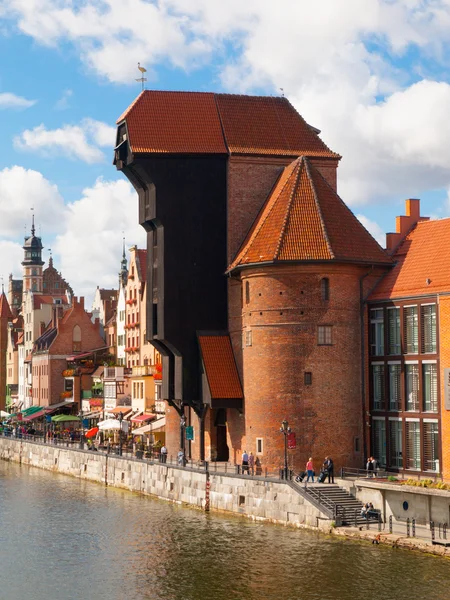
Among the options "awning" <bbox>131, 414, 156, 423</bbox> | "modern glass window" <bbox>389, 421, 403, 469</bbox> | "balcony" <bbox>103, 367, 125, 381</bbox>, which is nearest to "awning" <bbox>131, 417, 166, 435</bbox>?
"awning" <bbox>131, 414, 156, 423</bbox>

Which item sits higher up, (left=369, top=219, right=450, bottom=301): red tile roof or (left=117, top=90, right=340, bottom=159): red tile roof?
(left=117, top=90, right=340, bottom=159): red tile roof

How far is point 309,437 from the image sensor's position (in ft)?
176

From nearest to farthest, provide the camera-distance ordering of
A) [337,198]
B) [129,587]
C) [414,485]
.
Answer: [129,587] → [414,485] → [337,198]

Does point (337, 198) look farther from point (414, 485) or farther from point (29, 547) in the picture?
point (29, 547)

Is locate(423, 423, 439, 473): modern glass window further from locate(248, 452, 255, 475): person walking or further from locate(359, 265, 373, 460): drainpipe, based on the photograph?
locate(248, 452, 255, 475): person walking

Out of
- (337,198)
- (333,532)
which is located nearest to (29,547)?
(333,532)

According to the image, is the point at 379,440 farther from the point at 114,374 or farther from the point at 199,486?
the point at 114,374


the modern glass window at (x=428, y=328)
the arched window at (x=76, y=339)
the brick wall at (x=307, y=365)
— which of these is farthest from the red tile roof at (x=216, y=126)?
the arched window at (x=76, y=339)

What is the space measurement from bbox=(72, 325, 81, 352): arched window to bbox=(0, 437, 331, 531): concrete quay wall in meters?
34.6

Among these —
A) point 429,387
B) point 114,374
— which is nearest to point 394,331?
point 429,387

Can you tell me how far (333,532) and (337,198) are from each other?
791 inches

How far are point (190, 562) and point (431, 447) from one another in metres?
14.4

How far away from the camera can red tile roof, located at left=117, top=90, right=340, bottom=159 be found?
197 feet

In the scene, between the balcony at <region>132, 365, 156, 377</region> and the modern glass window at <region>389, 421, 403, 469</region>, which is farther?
the balcony at <region>132, 365, 156, 377</region>
